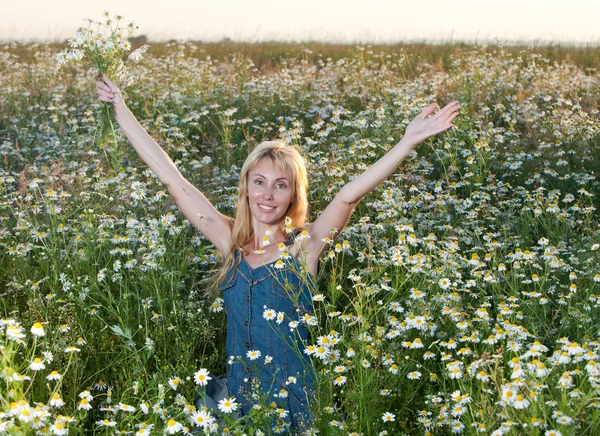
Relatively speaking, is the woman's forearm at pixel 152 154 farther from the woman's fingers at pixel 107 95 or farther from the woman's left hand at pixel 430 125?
the woman's left hand at pixel 430 125

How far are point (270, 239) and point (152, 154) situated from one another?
92cm

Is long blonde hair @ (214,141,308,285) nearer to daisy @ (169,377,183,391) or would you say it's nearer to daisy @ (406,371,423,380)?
daisy @ (169,377,183,391)

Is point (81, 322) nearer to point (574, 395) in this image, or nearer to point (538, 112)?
point (574, 395)

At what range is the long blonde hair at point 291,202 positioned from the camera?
4.39 m

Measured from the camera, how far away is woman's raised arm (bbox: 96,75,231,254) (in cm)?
455

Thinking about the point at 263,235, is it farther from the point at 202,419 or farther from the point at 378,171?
the point at 202,419

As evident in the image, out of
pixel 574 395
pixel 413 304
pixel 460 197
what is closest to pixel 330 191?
pixel 460 197

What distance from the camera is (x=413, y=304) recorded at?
3996 millimetres

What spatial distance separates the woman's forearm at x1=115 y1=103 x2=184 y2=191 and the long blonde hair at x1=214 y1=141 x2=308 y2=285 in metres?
0.42

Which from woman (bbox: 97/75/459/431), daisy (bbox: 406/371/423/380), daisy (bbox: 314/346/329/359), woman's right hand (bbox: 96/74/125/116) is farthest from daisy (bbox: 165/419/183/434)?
woman's right hand (bbox: 96/74/125/116)

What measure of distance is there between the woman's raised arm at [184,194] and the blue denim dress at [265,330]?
273 mm

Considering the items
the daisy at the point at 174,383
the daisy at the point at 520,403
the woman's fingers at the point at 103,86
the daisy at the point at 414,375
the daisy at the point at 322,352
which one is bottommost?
the daisy at the point at 174,383

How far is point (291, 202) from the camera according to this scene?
14.7 feet

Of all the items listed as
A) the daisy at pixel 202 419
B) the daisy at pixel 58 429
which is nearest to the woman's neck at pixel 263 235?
the daisy at pixel 202 419
